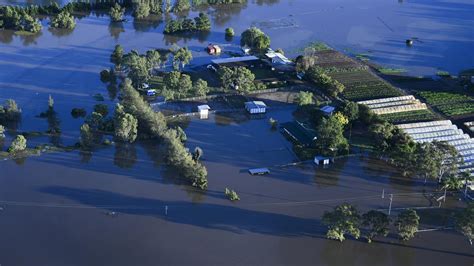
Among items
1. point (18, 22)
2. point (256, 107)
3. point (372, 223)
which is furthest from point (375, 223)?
point (18, 22)

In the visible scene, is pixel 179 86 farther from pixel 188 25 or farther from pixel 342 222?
pixel 342 222

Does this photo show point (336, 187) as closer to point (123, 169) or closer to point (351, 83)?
point (123, 169)

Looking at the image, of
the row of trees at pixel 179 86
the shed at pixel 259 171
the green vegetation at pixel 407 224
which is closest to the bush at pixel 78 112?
the row of trees at pixel 179 86

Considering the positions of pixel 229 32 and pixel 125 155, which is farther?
pixel 229 32

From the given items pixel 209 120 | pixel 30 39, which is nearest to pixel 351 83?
pixel 209 120

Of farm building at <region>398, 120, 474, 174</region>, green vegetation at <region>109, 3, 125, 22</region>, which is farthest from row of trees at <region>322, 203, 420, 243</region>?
green vegetation at <region>109, 3, 125, 22</region>

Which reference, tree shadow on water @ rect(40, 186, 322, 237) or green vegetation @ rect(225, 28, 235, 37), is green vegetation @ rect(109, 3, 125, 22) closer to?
green vegetation @ rect(225, 28, 235, 37)

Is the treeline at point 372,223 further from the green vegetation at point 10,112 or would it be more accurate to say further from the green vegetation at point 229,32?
the green vegetation at point 229,32
